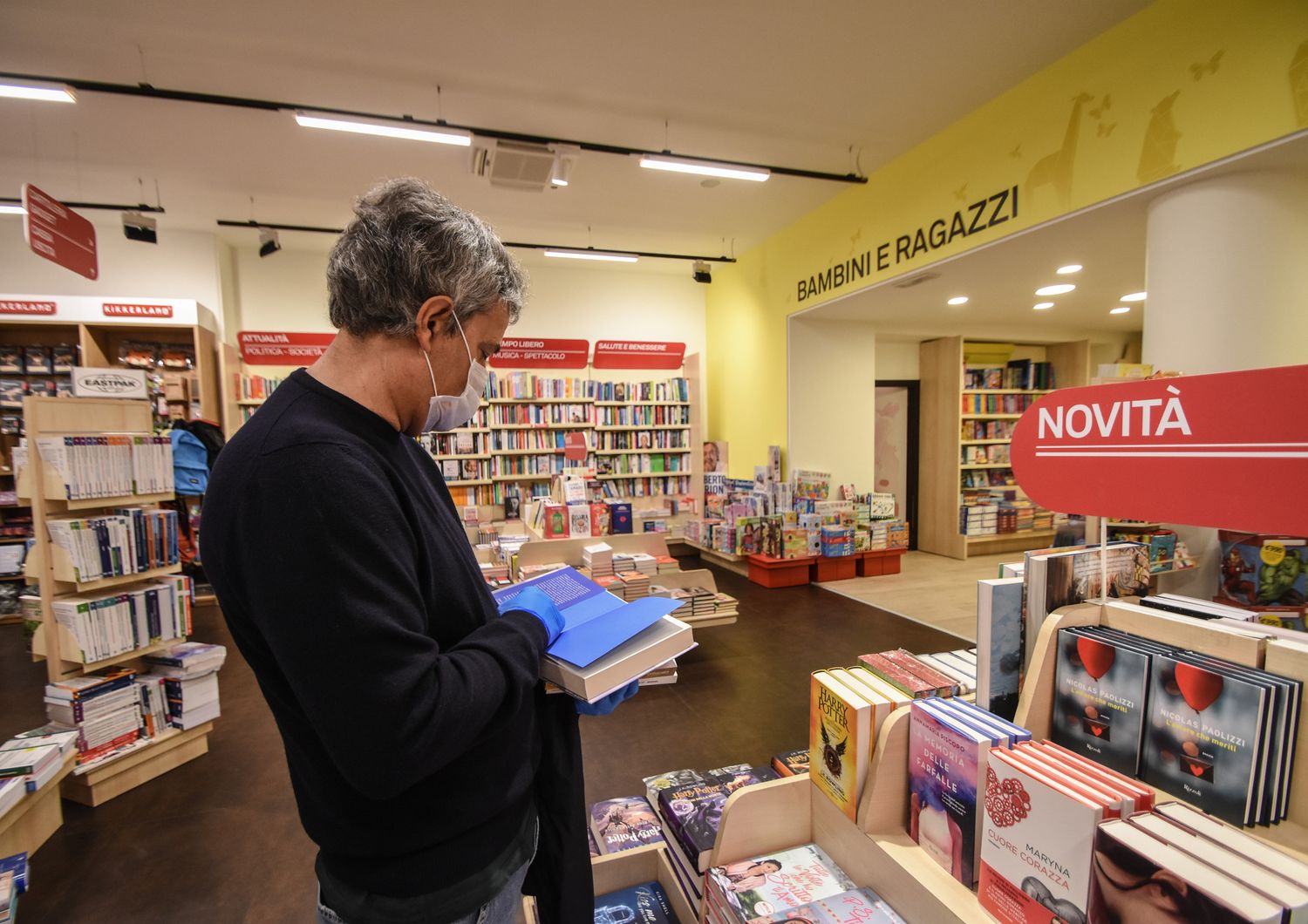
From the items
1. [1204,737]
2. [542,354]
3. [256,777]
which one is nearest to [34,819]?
[256,777]

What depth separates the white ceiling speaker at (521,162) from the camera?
4.89 m

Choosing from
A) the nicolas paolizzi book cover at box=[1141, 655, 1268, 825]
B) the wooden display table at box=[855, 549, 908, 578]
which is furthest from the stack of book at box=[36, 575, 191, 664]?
the wooden display table at box=[855, 549, 908, 578]

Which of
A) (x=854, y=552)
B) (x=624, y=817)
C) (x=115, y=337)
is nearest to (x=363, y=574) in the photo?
(x=624, y=817)

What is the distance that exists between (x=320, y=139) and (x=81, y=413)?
306 cm

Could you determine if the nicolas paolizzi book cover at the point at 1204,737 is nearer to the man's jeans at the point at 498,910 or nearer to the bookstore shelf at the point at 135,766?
the man's jeans at the point at 498,910

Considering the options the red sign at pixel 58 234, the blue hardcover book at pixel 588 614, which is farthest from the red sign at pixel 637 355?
the blue hardcover book at pixel 588 614

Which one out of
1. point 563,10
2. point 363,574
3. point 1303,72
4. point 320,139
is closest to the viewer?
point 363,574

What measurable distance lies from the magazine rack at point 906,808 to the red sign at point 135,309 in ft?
24.5

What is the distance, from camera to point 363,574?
690 millimetres

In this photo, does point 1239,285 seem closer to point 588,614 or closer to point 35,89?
point 588,614

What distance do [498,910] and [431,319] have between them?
3.26 feet

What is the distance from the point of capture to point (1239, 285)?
299 centimetres

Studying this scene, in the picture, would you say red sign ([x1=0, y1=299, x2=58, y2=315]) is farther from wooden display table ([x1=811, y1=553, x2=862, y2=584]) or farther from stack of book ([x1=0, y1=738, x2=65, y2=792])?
wooden display table ([x1=811, y1=553, x2=862, y2=584])

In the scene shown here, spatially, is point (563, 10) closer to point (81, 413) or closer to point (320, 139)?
point (320, 139)
